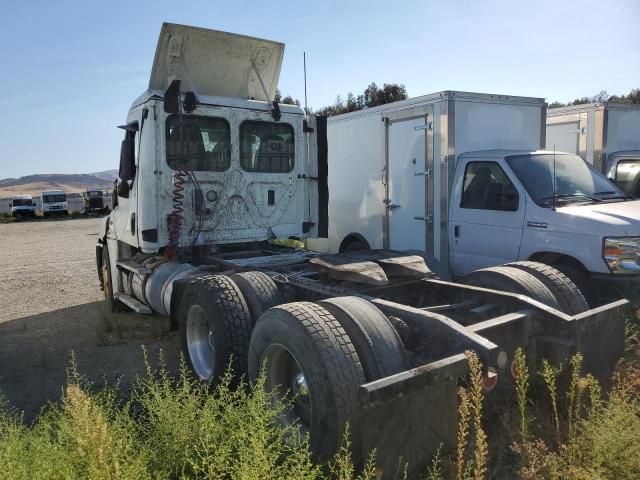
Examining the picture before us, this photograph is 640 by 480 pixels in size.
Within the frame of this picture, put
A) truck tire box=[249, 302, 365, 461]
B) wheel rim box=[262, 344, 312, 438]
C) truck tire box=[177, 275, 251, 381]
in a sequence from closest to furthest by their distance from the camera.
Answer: truck tire box=[249, 302, 365, 461] → wheel rim box=[262, 344, 312, 438] → truck tire box=[177, 275, 251, 381]

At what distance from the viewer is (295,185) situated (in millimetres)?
7359

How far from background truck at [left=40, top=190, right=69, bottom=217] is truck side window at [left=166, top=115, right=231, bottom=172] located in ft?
123

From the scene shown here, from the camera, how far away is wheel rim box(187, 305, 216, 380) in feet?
16.1

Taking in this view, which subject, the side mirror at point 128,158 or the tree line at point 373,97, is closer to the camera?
the side mirror at point 128,158

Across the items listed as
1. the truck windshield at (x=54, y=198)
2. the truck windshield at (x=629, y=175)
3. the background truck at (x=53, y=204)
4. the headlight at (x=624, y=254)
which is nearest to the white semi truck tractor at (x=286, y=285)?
the headlight at (x=624, y=254)

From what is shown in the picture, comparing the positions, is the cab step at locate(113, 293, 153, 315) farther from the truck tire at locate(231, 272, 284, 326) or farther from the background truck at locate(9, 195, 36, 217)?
the background truck at locate(9, 195, 36, 217)

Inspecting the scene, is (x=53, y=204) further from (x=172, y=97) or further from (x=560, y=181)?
(x=560, y=181)

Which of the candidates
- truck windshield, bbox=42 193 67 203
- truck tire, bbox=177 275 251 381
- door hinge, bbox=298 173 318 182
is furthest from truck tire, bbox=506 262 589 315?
truck windshield, bbox=42 193 67 203

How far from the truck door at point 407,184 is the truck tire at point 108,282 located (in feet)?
13.4

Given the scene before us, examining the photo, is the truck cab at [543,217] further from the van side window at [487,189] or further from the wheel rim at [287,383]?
the wheel rim at [287,383]

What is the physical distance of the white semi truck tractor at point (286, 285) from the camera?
3.09m

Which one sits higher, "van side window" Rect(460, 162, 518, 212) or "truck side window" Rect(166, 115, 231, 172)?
"truck side window" Rect(166, 115, 231, 172)

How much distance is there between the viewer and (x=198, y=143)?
660 centimetres

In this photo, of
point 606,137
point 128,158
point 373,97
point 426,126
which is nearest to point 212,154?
point 128,158
